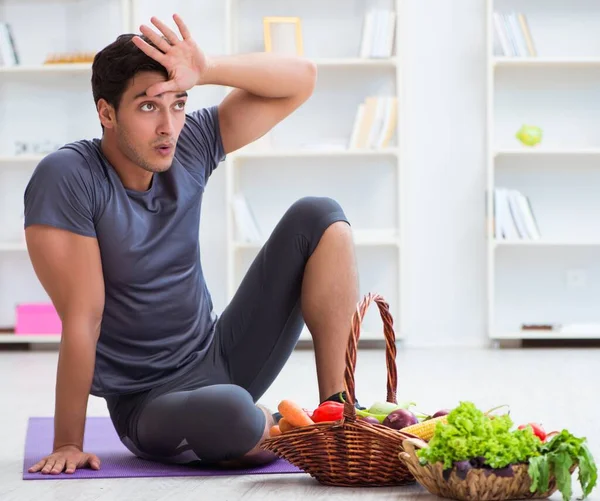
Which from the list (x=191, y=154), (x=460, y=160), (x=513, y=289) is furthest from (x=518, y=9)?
(x=191, y=154)

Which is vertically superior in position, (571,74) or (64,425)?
(571,74)

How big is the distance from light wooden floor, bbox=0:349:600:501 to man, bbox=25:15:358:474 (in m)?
0.12

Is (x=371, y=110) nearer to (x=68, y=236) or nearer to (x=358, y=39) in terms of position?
(x=358, y=39)

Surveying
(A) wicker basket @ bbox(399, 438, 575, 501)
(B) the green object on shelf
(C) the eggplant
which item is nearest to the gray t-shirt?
(C) the eggplant

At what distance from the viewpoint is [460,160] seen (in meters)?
5.07

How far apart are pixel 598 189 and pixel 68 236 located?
3.62 metres

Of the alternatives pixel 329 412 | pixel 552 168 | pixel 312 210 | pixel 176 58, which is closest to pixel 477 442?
pixel 329 412

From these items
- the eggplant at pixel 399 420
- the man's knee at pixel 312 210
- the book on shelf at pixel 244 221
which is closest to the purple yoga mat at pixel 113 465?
the eggplant at pixel 399 420

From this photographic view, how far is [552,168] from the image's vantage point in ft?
16.7

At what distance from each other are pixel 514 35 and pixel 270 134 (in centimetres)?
120

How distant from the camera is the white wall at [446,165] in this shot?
5.06 meters

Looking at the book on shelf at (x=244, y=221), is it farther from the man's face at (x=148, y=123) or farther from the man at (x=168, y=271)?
the man's face at (x=148, y=123)

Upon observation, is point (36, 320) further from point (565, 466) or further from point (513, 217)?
point (565, 466)

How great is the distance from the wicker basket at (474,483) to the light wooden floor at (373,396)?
0.05 meters
